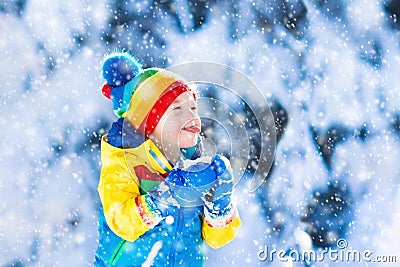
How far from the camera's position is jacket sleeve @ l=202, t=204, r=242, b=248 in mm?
996

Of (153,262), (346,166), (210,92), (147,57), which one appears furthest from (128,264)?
(346,166)

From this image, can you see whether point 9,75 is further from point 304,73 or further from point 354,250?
point 354,250

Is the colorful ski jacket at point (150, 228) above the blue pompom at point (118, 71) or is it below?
below

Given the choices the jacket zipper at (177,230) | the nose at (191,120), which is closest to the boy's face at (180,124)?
the nose at (191,120)

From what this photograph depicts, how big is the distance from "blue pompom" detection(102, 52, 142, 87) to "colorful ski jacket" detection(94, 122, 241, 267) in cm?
12

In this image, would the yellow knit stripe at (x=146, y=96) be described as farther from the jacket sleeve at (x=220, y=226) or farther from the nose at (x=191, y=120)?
the jacket sleeve at (x=220, y=226)

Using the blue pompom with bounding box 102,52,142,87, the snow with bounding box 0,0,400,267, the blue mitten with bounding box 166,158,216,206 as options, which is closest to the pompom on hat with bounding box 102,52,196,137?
the blue pompom with bounding box 102,52,142,87

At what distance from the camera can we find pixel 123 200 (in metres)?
0.96

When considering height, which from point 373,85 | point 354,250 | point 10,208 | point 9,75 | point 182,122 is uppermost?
point 182,122

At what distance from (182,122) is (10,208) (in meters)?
1.03

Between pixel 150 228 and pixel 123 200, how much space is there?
6 centimetres

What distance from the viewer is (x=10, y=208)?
1815 millimetres

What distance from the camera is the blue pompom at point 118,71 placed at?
107cm

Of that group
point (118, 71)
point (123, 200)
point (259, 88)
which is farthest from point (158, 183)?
point (259, 88)
